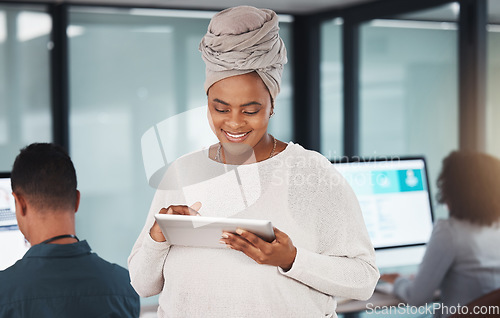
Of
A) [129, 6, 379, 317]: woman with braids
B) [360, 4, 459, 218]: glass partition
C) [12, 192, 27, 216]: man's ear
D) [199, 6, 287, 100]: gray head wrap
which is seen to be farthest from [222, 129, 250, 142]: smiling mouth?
[360, 4, 459, 218]: glass partition

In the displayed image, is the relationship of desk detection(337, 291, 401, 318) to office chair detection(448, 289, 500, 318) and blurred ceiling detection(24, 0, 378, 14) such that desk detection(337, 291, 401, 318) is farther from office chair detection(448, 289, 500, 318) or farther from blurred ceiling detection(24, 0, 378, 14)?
blurred ceiling detection(24, 0, 378, 14)

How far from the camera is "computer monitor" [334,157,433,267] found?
2467 millimetres

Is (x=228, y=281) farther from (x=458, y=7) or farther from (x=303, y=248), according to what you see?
(x=458, y=7)

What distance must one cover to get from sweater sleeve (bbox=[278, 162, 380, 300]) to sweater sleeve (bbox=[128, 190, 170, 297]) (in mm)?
291

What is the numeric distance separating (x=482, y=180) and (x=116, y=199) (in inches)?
81.6

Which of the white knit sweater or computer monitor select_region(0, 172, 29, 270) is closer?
the white knit sweater

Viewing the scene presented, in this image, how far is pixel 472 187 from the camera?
2.32 meters

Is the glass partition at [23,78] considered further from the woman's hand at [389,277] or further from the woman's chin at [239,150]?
the woman's chin at [239,150]

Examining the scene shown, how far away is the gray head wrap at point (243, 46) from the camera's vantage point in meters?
1.31

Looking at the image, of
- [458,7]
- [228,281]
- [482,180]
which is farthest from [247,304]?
[458,7]

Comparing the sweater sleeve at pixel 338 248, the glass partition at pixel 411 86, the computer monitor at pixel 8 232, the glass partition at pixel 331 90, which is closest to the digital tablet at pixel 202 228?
the sweater sleeve at pixel 338 248

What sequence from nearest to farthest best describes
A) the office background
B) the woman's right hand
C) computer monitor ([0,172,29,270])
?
the woman's right hand, computer monitor ([0,172,29,270]), the office background

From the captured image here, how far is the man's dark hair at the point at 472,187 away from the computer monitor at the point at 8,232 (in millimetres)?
1625

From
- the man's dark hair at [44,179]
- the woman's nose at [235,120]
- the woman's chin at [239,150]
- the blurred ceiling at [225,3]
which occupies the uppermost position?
the blurred ceiling at [225,3]
